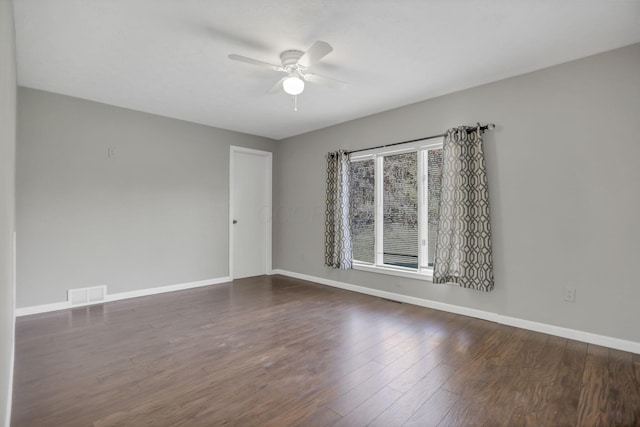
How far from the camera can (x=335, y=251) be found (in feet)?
15.7

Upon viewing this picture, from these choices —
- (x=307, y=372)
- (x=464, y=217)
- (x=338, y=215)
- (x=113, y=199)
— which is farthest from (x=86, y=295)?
(x=464, y=217)

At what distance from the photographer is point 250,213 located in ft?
18.7

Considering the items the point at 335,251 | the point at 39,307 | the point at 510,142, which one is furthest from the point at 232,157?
→ the point at 510,142

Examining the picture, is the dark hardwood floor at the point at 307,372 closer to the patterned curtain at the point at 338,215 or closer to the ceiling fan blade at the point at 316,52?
the patterned curtain at the point at 338,215

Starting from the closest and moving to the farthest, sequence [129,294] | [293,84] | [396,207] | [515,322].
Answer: [293,84], [515,322], [129,294], [396,207]

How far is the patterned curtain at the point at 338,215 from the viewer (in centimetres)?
473

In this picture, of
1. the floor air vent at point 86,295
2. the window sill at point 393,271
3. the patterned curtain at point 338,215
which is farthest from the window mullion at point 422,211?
the floor air vent at point 86,295

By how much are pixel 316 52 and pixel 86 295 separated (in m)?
3.92

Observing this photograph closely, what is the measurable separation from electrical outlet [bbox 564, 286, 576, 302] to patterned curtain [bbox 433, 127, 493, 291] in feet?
2.04

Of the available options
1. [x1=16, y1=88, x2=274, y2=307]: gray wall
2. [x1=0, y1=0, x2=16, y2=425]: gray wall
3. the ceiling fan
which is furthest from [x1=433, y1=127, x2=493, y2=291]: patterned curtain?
[x1=0, y1=0, x2=16, y2=425]: gray wall

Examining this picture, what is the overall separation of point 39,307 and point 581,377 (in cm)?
523

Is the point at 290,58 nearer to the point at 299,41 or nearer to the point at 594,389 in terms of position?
→ the point at 299,41

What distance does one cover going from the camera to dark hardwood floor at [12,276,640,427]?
1818mm

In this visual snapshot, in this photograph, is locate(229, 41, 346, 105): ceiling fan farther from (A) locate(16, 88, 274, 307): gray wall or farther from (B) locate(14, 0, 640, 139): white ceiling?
(A) locate(16, 88, 274, 307): gray wall
